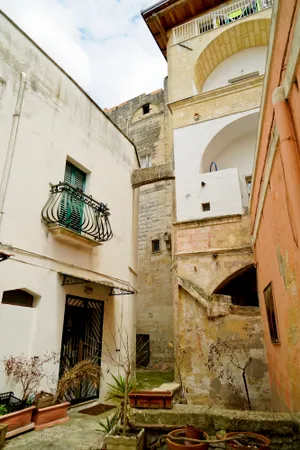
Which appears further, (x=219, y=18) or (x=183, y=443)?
(x=219, y=18)

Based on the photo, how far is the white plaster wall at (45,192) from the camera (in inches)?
200

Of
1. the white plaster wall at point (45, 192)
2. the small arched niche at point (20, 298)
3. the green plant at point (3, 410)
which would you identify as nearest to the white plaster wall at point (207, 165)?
the white plaster wall at point (45, 192)

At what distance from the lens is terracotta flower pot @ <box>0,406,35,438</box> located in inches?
155

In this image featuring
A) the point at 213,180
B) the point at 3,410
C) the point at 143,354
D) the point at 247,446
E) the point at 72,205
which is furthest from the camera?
the point at 143,354

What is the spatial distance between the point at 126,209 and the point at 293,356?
6.53 metres

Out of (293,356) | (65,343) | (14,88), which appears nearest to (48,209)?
(14,88)

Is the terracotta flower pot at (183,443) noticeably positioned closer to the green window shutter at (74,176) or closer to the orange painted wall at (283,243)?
the orange painted wall at (283,243)

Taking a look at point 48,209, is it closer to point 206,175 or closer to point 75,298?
point 75,298

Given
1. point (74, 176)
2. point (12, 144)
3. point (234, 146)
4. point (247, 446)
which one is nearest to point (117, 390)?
point (247, 446)

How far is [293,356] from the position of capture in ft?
11.3

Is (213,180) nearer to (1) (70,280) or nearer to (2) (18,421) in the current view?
(1) (70,280)

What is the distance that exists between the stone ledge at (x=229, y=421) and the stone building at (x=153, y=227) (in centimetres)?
742

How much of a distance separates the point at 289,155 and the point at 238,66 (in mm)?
9824

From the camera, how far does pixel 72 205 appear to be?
6395 mm
